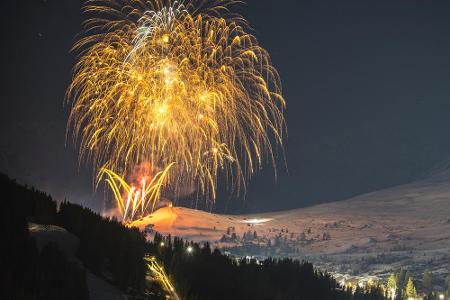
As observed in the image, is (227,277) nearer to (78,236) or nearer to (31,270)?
(78,236)

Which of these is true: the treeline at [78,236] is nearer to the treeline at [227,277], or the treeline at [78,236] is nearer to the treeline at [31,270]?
the treeline at [31,270]

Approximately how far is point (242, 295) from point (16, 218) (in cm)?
4847

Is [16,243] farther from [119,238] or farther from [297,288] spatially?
[297,288]

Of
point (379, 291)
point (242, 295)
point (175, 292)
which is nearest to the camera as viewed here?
point (175, 292)

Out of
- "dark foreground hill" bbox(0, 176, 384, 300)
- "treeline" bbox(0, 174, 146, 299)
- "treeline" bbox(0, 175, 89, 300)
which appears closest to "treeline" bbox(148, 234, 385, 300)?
"dark foreground hill" bbox(0, 176, 384, 300)

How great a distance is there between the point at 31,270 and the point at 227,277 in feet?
174

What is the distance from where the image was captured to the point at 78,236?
50656 millimetres

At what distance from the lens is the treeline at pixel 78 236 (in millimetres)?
38719

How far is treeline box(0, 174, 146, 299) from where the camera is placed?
38719 millimetres

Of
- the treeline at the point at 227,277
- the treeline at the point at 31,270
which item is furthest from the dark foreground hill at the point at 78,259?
the treeline at the point at 227,277

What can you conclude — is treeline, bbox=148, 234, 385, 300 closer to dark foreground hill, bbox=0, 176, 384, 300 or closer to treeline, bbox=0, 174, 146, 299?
dark foreground hill, bbox=0, 176, 384, 300

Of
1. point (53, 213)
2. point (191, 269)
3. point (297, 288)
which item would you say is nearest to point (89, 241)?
point (53, 213)

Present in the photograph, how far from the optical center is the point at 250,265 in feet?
385

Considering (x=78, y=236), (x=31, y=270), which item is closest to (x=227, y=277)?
(x=78, y=236)
